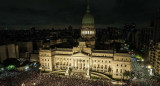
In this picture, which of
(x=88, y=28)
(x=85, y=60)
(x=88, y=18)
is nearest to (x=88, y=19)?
(x=88, y=18)

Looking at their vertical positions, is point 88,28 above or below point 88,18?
below

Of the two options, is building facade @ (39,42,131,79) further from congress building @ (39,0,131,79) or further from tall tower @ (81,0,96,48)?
Answer: tall tower @ (81,0,96,48)

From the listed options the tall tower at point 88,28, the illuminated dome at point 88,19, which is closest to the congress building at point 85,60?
the tall tower at point 88,28

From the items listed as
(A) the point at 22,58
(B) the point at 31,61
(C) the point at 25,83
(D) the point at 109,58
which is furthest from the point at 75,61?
(A) the point at 22,58

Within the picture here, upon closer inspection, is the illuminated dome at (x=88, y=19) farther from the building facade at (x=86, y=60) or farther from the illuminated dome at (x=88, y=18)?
the building facade at (x=86, y=60)

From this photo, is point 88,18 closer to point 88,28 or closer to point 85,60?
point 88,28

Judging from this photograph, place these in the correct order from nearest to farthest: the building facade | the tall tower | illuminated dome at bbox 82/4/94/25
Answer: the building facade → the tall tower → illuminated dome at bbox 82/4/94/25

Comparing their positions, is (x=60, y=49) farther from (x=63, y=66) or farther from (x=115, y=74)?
(x=115, y=74)

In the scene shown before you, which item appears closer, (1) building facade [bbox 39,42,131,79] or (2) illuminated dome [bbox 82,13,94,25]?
(1) building facade [bbox 39,42,131,79]

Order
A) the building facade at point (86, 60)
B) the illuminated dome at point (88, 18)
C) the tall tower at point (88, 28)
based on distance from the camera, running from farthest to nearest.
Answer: the illuminated dome at point (88, 18)
the tall tower at point (88, 28)
the building facade at point (86, 60)

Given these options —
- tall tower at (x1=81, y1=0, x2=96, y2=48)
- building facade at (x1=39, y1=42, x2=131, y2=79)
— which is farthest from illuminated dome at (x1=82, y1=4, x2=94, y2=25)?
building facade at (x1=39, y1=42, x2=131, y2=79)
